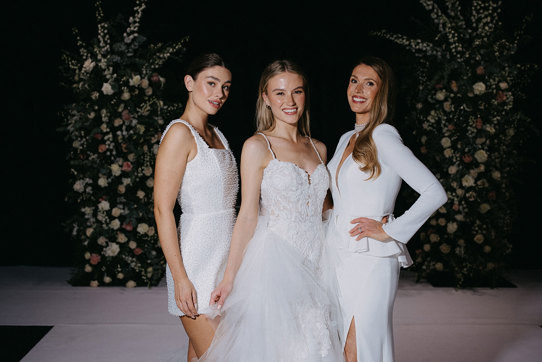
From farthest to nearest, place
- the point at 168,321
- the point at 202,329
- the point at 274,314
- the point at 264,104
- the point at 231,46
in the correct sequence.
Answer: the point at 231,46 < the point at 168,321 < the point at 264,104 < the point at 202,329 < the point at 274,314

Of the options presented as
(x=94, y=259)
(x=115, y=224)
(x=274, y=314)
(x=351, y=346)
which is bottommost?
(x=94, y=259)

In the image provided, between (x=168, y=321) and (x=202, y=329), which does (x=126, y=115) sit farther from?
(x=202, y=329)

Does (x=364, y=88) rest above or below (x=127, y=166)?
above

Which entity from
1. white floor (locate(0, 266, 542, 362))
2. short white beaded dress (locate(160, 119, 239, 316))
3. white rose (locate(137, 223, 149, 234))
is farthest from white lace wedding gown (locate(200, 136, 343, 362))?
white rose (locate(137, 223, 149, 234))

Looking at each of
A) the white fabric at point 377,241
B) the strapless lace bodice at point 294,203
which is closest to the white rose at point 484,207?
the white fabric at point 377,241

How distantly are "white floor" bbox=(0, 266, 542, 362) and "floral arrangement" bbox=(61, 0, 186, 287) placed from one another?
28 cm

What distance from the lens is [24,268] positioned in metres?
5.43

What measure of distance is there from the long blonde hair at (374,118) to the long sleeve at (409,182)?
43 millimetres

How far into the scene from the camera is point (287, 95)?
2.30 metres

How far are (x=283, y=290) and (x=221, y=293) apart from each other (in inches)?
9.6

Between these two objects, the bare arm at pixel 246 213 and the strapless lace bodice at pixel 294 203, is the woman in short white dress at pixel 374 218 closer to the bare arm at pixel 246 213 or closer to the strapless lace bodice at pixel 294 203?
the strapless lace bodice at pixel 294 203

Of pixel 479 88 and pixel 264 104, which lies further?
pixel 479 88

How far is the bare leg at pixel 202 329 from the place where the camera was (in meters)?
2.18

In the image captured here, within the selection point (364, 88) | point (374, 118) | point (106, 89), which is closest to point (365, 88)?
point (364, 88)
